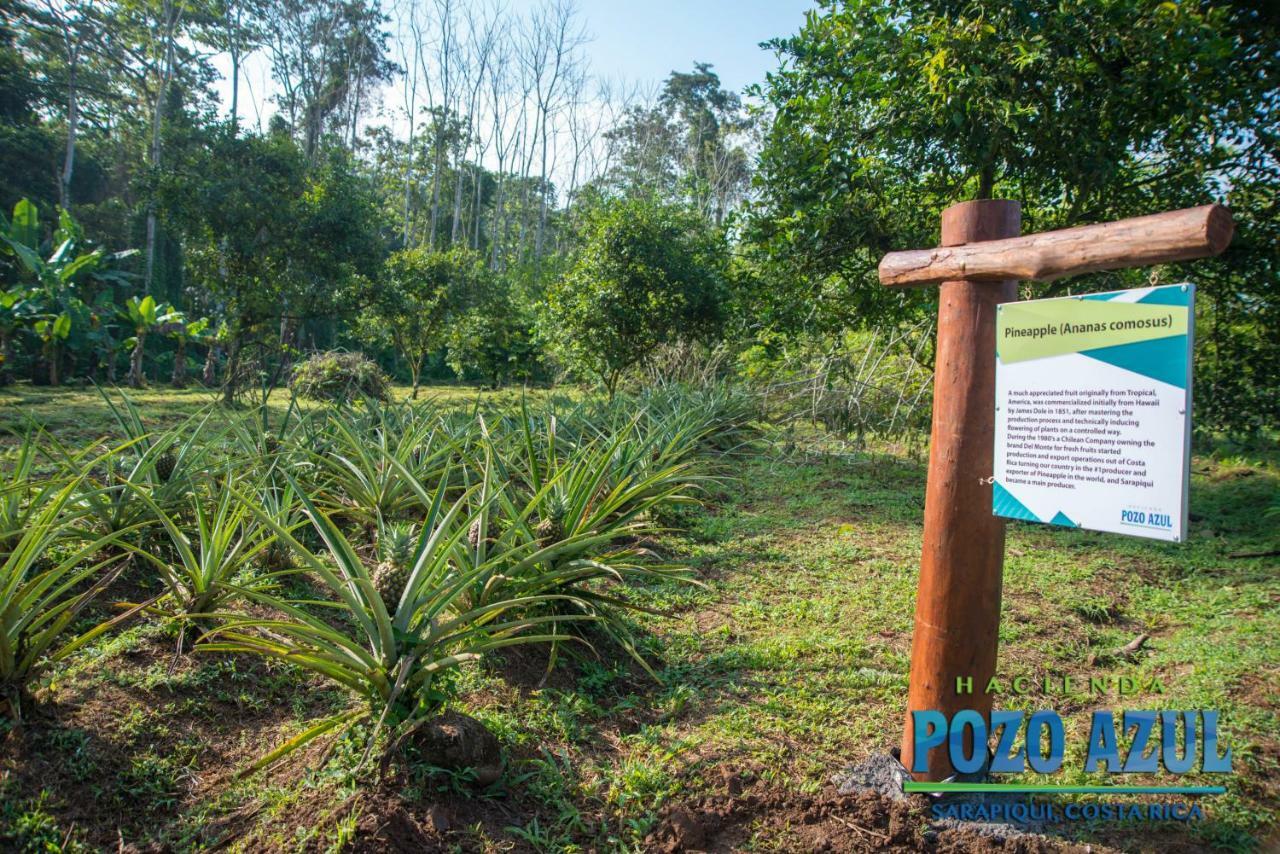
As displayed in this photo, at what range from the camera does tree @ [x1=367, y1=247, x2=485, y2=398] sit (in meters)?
14.4

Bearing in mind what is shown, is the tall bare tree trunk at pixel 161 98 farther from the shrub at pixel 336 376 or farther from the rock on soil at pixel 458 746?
the rock on soil at pixel 458 746

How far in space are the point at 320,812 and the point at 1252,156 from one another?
20.4 ft

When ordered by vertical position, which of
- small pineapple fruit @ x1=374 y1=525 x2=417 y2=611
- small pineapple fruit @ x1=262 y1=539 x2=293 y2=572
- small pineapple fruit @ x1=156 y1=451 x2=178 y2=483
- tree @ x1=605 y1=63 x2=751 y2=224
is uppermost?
tree @ x1=605 y1=63 x2=751 y2=224

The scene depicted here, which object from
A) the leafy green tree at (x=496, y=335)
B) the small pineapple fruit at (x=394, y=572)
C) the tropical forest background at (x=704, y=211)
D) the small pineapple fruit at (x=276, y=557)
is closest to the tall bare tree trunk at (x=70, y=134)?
the tropical forest background at (x=704, y=211)

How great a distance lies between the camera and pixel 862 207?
5.23 m

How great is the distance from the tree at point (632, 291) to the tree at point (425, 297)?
4854mm

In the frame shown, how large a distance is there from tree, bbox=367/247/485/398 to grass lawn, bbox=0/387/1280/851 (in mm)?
12026

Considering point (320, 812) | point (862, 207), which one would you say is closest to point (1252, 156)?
point (862, 207)

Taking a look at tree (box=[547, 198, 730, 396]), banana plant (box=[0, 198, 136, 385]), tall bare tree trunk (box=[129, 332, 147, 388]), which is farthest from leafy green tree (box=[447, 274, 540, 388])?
banana plant (box=[0, 198, 136, 385])

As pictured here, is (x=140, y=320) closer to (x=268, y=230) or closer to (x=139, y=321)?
(x=139, y=321)

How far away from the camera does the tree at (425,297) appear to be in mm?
14383

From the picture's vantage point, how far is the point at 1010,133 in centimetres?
440

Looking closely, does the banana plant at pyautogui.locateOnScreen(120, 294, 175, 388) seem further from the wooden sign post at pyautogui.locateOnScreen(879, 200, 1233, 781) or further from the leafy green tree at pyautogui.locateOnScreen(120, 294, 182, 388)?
the wooden sign post at pyautogui.locateOnScreen(879, 200, 1233, 781)

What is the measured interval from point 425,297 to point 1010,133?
12580 mm
